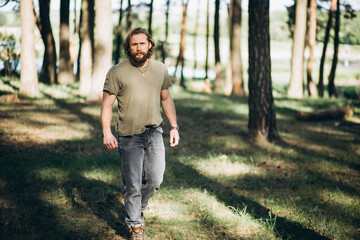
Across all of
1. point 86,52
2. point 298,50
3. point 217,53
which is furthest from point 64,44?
point 298,50

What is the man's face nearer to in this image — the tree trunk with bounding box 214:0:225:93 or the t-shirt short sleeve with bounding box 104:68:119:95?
the t-shirt short sleeve with bounding box 104:68:119:95

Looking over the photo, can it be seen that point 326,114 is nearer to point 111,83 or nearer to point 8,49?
point 111,83

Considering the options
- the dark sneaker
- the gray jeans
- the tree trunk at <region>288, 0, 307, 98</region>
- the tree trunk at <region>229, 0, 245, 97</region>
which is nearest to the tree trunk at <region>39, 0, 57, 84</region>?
the tree trunk at <region>229, 0, 245, 97</region>

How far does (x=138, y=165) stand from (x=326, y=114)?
33.7 ft

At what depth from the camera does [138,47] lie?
3586 millimetres

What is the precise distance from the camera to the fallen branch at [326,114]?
12.0 m

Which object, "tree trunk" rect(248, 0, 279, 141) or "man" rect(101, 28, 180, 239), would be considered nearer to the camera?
"man" rect(101, 28, 180, 239)

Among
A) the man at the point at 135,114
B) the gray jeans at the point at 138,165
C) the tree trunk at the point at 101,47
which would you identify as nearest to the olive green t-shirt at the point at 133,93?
the man at the point at 135,114

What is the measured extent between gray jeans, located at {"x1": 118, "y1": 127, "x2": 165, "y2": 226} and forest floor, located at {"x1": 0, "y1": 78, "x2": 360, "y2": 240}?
735 millimetres

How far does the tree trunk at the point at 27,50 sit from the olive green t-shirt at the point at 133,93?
10618 mm

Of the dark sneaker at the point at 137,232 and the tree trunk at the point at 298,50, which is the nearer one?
the dark sneaker at the point at 137,232

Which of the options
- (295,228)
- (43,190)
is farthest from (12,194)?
(295,228)

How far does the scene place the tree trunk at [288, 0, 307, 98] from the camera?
17125 mm

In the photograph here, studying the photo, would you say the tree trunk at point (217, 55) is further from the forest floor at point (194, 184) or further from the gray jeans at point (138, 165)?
the gray jeans at point (138, 165)
